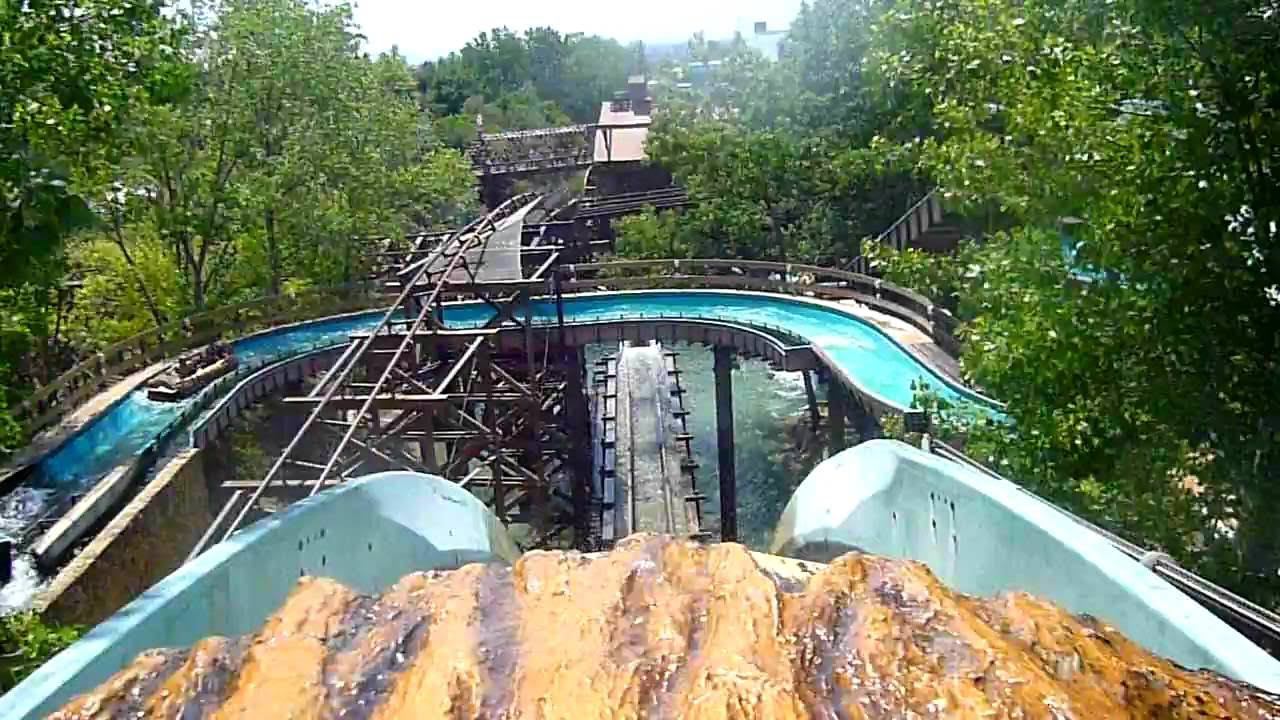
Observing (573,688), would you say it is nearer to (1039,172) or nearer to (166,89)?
(1039,172)

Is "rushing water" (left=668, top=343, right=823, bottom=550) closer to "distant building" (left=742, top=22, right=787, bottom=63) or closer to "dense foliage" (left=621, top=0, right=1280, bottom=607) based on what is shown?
"distant building" (left=742, top=22, right=787, bottom=63)

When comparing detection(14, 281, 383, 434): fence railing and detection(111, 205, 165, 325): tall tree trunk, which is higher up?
detection(111, 205, 165, 325): tall tree trunk

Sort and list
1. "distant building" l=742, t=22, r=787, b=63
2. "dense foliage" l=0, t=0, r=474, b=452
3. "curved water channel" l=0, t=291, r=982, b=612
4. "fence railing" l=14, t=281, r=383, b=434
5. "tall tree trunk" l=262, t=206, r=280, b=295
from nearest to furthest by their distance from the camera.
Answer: "curved water channel" l=0, t=291, r=982, b=612 < "fence railing" l=14, t=281, r=383, b=434 < "dense foliage" l=0, t=0, r=474, b=452 < "tall tree trunk" l=262, t=206, r=280, b=295 < "distant building" l=742, t=22, r=787, b=63

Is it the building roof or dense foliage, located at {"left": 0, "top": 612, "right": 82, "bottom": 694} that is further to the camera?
the building roof

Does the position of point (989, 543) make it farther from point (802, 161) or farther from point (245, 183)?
point (802, 161)

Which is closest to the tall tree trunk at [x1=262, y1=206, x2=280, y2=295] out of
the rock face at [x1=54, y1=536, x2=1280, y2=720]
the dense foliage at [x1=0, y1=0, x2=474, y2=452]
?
the dense foliage at [x1=0, y1=0, x2=474, y2=452]

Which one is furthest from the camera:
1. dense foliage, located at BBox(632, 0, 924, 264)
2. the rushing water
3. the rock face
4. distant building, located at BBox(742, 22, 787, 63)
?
distant building, located at BBox(742, 22, 787, 63)

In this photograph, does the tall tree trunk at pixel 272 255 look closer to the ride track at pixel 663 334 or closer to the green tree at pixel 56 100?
the ride track at pixel 663 334

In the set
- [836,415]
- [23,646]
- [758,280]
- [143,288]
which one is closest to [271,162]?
[143,288]
